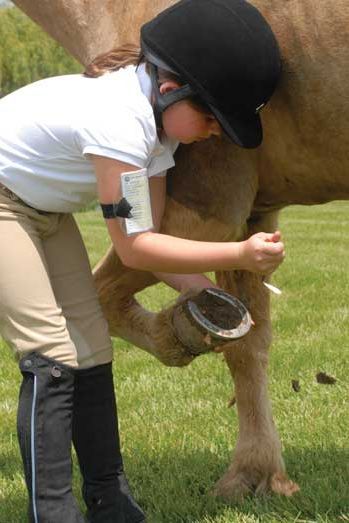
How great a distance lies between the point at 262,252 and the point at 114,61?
792 millimetres

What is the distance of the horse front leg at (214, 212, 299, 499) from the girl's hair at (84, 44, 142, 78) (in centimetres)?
84

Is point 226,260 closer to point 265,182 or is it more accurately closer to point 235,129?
point 235,129

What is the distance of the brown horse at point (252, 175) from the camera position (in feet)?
8.89

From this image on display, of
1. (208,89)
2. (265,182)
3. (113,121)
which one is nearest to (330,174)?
(265,182)

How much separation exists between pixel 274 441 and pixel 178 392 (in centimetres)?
142

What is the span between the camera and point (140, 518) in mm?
3084

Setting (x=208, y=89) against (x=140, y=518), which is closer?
(x=208, y=89)

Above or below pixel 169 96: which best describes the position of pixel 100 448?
below

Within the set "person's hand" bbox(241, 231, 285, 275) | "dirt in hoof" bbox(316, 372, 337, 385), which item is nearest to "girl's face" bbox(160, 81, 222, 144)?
"person's hand" bbox(241, 231, 285, 275)

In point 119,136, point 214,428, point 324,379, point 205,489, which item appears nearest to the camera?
point 119,136

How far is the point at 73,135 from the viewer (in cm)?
263

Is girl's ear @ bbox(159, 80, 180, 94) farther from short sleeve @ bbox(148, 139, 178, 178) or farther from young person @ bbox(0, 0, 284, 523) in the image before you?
short sleeve @ bbox(148, 139, 178, 178)

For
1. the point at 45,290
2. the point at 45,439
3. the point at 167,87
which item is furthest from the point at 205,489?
the point at 167,87

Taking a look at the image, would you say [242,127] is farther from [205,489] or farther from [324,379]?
[324,379]
